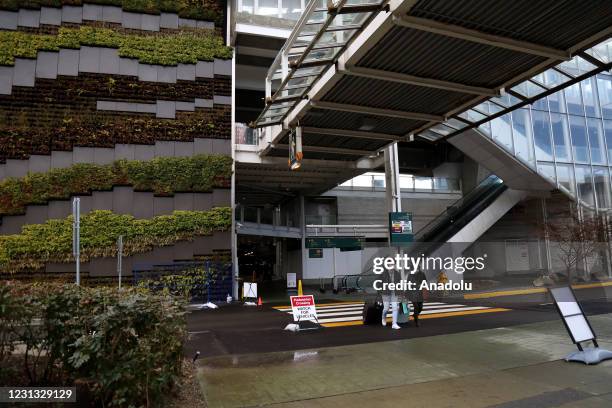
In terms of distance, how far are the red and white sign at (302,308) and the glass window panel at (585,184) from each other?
19327mm

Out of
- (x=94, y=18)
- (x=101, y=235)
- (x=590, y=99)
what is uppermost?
(x=94, y=18)

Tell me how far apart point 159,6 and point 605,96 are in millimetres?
27130

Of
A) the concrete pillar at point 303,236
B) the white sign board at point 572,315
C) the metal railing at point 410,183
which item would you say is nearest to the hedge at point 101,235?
the concrete pillar at point 303,236

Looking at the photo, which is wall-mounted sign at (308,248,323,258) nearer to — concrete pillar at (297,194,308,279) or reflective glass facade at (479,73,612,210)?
concrete pillar at (297,194,308,279)

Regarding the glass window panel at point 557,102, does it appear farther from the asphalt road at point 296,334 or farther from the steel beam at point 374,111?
the steel beam at point 374,111

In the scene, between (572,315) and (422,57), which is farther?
(422,57)

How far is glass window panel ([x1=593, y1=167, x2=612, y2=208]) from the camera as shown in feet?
79.9

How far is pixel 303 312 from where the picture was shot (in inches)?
441

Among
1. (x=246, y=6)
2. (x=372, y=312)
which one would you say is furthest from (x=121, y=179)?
(x=372, y=312)

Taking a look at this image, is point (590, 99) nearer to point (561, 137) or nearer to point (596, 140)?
point (596, 140)

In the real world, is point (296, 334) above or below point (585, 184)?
below

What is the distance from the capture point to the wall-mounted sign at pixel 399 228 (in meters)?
17.7

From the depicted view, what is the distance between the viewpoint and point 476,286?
22.0 meters

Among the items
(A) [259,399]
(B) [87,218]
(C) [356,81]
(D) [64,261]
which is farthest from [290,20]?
(A) [259,399]
